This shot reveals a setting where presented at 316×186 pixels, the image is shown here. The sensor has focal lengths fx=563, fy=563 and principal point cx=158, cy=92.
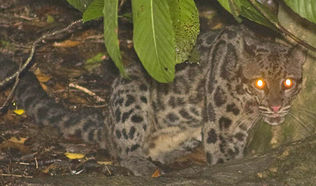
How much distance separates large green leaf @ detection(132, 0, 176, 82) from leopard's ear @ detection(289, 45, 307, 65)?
2767 mm

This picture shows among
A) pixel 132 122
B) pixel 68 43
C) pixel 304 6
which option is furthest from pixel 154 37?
pixel 68 43

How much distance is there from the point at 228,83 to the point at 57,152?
2.07m

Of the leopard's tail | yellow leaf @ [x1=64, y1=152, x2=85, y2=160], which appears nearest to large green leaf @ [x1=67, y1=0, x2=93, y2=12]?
yellow leaf @ [x1=64, y1=152, x2=85, y2=160]

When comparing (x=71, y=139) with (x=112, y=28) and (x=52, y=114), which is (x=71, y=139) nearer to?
(x=52, y=114)

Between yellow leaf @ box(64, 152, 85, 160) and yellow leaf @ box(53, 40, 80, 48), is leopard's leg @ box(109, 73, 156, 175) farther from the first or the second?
yellow leaf @ box(53, 40, 80, 48)

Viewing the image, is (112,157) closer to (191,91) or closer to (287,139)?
(191,91)

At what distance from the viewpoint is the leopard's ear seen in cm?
534

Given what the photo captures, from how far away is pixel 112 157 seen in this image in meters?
6.28

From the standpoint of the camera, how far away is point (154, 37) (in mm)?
2816

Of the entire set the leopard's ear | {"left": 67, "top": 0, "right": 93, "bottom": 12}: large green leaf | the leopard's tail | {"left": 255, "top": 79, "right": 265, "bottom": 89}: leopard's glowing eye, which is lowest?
the leopard's tail

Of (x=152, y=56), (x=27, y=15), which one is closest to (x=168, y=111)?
(x=152, y=56)

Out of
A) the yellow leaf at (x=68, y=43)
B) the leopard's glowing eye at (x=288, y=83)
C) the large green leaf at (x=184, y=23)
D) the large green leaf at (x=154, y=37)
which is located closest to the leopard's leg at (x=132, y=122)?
the leopard's glowing eye at (x=288, y=83)

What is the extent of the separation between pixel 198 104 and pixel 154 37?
3.47 metres

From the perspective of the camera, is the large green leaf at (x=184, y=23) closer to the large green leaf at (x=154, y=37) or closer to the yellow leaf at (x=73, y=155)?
the large green leaf at (x=154, y=37)
